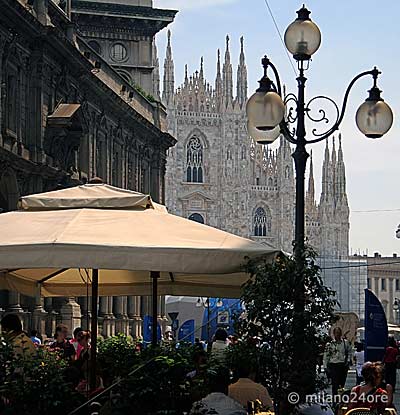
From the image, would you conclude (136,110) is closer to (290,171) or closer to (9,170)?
(9,170)

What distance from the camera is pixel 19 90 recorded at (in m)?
29.1

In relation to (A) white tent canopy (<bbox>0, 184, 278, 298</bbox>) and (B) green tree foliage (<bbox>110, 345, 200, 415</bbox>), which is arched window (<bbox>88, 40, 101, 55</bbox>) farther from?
(B) green tree foliage (<bbox>110, 345, 200, 415</bbox>)

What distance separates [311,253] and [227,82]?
9946 cm

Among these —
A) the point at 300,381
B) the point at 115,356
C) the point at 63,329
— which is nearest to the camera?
the point at 300,381

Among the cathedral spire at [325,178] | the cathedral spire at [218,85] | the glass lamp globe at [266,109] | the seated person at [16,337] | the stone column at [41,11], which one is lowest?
the seated person at [16,337]

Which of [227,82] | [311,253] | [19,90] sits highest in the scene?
[227,82]

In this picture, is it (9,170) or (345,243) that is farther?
(345,243)

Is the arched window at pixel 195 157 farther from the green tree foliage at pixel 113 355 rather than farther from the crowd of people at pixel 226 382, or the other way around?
the green tree foliage at pixel 113 355

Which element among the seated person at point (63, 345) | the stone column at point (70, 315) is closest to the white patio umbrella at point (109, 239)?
the seated person at point (63, 345)

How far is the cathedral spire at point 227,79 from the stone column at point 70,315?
75.7m

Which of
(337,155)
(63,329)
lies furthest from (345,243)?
(63,329)

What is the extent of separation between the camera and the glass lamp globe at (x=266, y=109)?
12531 millimetres

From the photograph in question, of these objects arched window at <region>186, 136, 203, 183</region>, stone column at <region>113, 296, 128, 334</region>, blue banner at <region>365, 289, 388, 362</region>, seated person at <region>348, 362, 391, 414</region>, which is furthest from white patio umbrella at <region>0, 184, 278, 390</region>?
arched window at <region>186, 136, 203, 183</region>

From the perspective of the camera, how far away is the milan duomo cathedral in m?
105
